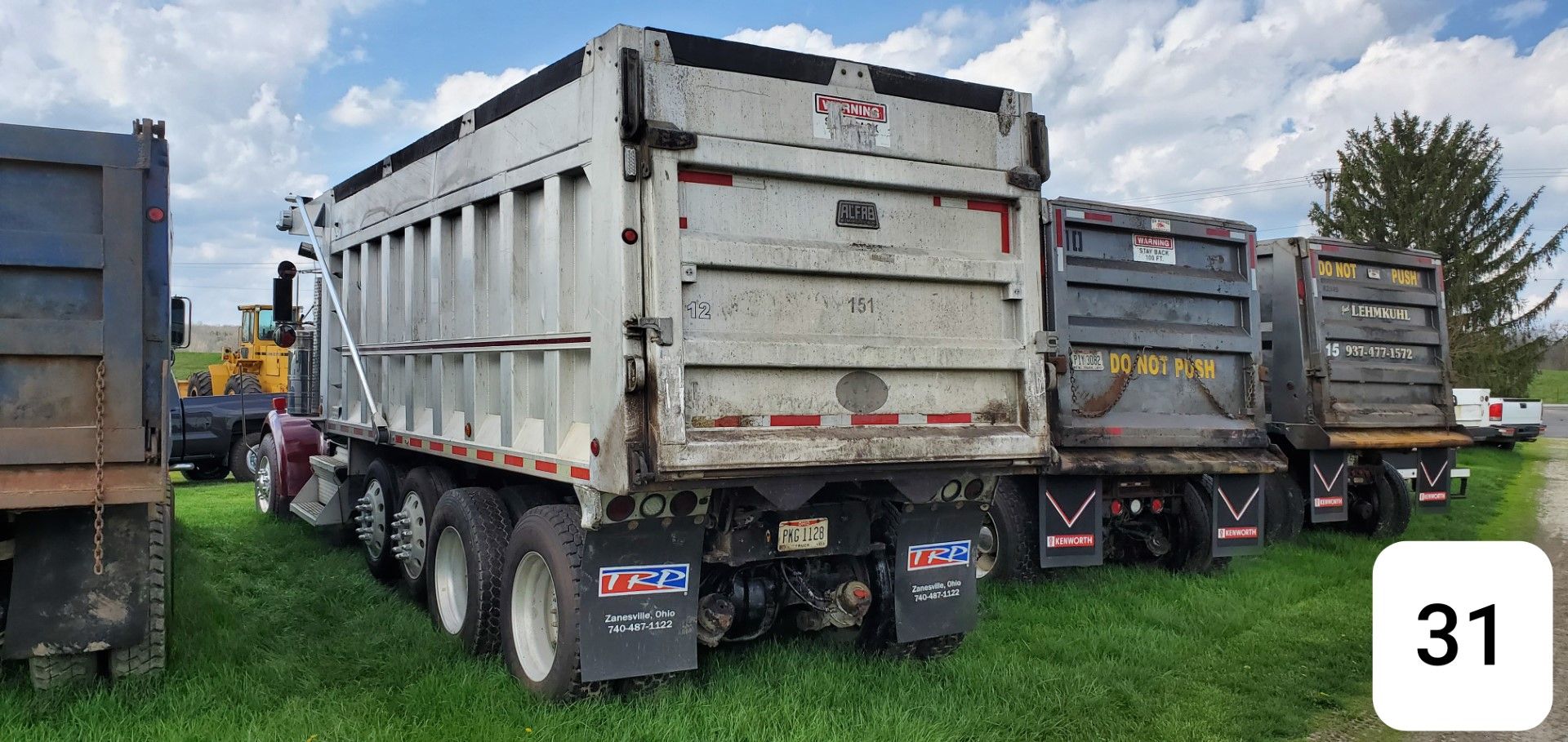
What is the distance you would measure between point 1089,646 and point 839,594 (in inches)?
64.0

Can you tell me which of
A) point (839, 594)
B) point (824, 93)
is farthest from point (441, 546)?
point (824, 93)

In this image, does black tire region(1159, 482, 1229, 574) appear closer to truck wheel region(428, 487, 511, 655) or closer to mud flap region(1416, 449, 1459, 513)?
mud flap region(1416, 449, 1459, 513)

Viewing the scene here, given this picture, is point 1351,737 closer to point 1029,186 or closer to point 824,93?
point 1029,186

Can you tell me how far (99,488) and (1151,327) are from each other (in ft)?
22.2

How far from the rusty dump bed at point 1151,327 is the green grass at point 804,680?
3.79 feet

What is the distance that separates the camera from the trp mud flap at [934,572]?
18.3 ft

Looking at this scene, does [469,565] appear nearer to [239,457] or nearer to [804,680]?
[804,680]

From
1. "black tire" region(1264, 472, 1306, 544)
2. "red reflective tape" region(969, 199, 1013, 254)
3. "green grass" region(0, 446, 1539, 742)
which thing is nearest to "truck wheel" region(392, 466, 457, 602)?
"green grass" region(0, 446, 1539, 742)

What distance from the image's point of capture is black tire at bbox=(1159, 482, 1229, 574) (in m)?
8.33

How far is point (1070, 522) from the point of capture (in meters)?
7.84

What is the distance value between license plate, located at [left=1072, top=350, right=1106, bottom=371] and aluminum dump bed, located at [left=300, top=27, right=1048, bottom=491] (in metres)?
2.57

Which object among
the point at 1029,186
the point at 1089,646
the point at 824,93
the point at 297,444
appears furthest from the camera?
the point at 297,444

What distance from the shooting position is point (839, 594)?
17.7 feet

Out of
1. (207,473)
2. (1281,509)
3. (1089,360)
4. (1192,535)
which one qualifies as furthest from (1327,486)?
(207,473)
